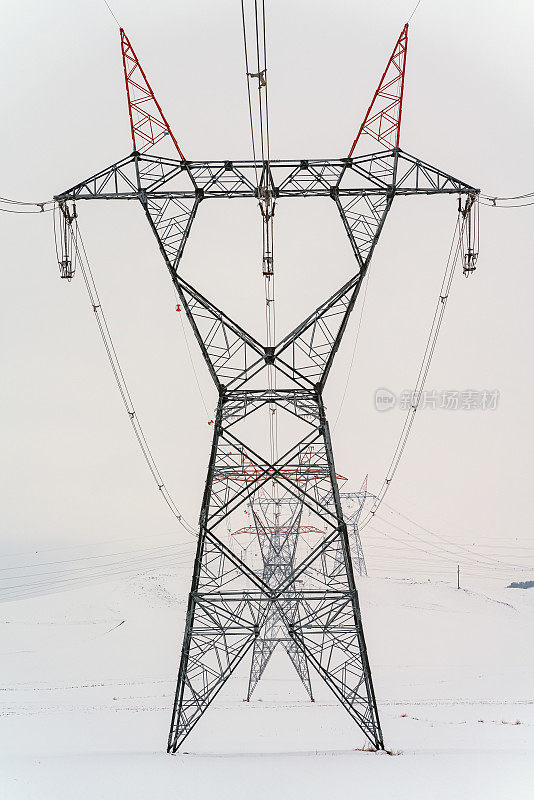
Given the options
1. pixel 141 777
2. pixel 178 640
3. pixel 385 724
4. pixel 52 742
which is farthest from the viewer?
pixel 178 640

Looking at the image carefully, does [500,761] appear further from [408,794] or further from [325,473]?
[325,473]

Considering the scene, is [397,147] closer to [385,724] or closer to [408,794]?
[408,794]

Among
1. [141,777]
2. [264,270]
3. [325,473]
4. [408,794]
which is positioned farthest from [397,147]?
[141,777]

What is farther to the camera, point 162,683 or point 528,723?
point 162,683

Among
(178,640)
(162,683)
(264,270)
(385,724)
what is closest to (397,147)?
(264,270)

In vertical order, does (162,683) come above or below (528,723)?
below

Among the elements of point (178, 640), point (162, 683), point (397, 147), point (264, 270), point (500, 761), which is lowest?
point (178, 640)

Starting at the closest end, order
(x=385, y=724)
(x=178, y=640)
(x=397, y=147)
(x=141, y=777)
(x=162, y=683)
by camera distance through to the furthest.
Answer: (x=141, y=777), (x=397, y=147), (x=385, y=724), (x=162, y=683), (x=178, y=640)
